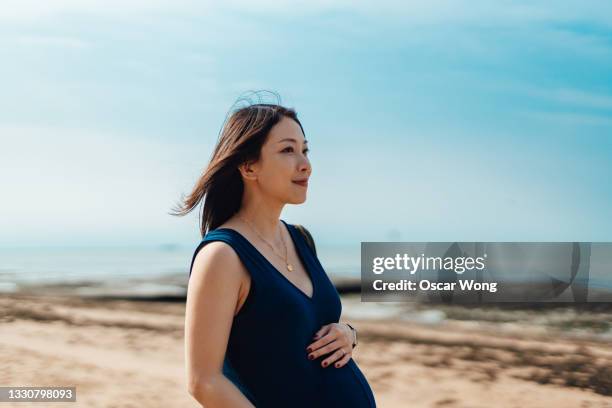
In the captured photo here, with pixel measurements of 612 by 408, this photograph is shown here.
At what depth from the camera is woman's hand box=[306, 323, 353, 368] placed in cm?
176

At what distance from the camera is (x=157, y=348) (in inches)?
285

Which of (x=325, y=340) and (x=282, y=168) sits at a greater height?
(x=282, y=168)

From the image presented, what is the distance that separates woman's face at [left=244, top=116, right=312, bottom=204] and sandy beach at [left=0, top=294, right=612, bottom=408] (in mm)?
3750

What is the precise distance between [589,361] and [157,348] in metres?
4.46

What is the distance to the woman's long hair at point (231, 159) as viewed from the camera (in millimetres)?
1846

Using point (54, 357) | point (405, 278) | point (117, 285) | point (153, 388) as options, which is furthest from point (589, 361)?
point (117, 285)

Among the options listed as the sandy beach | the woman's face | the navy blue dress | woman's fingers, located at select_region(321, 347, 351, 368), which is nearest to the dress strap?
the navy blue dress

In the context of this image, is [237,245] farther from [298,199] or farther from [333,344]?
[333,344]

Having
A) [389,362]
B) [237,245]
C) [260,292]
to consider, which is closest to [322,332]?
[260,292]

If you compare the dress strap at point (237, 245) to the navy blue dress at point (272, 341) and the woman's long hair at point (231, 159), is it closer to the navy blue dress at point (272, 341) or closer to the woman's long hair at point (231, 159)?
the navy blue dress at point (272, 341)

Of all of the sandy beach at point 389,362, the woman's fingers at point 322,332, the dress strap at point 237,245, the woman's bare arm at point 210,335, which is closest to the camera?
the woman's bare arm at point 210,335

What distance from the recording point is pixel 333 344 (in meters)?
1.81

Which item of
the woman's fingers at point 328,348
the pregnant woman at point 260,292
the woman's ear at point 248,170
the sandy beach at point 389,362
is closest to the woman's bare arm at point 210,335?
the pregnant woman at point 260,292

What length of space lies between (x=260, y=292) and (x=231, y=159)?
41 centimetres
